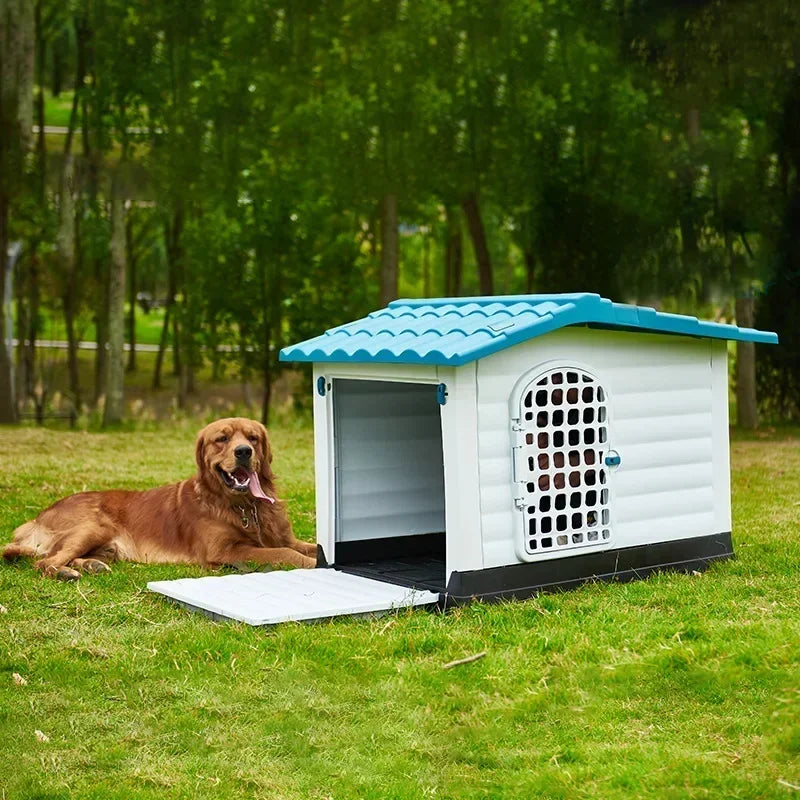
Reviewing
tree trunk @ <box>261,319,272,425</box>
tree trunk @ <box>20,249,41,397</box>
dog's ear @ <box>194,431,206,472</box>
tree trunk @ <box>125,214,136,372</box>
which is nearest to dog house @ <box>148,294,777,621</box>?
dog's ear @ <box>194,431,206,472</box>

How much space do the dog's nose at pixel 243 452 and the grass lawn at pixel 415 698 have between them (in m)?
0.94

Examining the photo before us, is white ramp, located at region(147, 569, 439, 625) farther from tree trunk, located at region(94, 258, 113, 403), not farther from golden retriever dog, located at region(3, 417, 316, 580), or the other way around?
tree trunk, located at region(94, 258, 113, 403)

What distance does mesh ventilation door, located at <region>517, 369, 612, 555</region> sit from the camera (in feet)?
21.7

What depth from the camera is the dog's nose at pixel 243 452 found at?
7457 millimetres

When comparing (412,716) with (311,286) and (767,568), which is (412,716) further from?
(311,286)

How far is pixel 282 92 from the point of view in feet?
64.5

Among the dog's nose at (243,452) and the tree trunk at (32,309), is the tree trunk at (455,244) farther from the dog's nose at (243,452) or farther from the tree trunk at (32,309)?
the dog's nose at (243,452)

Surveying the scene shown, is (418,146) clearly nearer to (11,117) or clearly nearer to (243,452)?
(11,117)

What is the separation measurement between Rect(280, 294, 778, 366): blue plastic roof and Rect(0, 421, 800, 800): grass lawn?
134 cm

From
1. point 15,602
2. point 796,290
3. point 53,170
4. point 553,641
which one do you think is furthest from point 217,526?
point 53,170

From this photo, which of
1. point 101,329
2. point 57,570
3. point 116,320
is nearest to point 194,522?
point 57,570

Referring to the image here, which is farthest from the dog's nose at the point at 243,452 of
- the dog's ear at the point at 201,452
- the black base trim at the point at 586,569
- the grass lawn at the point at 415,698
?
the black base trim at the point at 586,569

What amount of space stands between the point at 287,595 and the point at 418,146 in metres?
12.9

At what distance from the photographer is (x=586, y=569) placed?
6.95m
